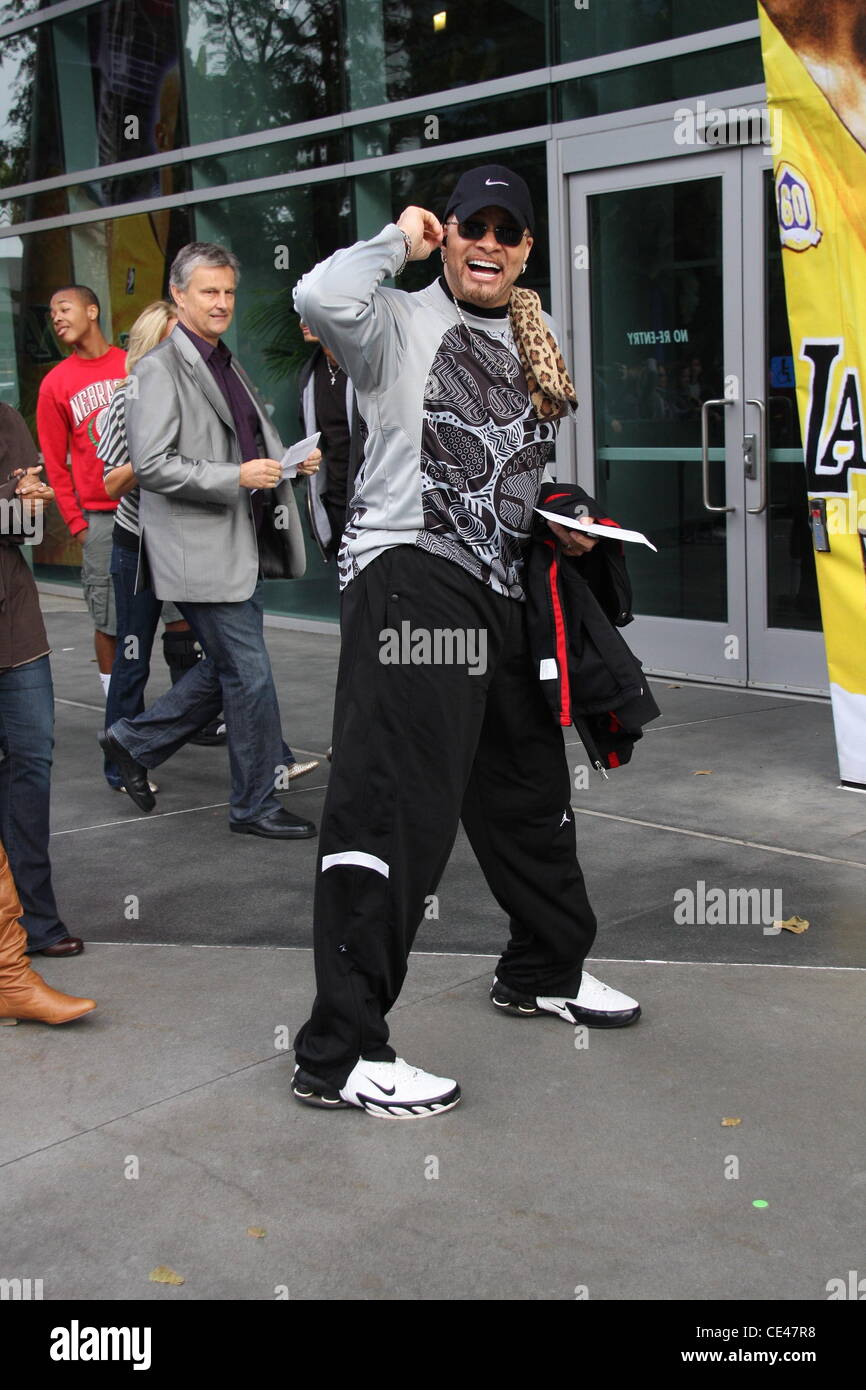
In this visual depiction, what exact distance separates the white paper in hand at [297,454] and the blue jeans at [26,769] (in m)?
1.11

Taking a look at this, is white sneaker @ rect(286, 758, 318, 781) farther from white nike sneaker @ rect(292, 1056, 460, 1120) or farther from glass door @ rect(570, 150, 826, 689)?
white nike sneaker @ rect(292, 1056, 460, 1120)

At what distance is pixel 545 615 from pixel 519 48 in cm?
589

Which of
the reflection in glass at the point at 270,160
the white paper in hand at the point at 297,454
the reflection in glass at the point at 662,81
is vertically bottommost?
the white paper in hand at the point at 297,454

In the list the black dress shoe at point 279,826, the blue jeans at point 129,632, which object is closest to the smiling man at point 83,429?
the blue jeans at point 129,632

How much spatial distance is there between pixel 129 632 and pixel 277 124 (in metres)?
5.34

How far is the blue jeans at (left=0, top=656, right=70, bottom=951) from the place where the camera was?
428 centimetres

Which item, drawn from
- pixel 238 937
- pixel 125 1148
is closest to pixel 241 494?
pixel 238 937

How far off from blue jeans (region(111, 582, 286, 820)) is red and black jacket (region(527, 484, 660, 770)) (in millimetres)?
2178

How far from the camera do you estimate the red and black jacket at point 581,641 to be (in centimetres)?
351

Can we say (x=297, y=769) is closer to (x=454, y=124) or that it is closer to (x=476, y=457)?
(x=476, y=457)

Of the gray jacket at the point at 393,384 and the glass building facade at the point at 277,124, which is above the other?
the glass building facade at the point at 277,124

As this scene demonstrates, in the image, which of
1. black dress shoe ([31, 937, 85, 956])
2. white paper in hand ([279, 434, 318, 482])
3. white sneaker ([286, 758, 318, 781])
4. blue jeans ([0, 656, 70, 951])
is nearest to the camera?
blue jeans ([0, 656, 70, 951])

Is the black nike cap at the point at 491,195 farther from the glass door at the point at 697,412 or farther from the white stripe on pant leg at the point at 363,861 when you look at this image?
the glass door at the point at 697,412

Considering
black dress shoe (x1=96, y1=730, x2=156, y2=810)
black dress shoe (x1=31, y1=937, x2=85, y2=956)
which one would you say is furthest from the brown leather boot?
black dress shoe (x1=96, y1=730, x2=156, y2=810)
